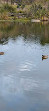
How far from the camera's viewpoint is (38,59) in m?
28.4

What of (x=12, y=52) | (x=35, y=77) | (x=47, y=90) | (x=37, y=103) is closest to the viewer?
(x=37, y=103)

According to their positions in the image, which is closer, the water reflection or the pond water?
the pond water

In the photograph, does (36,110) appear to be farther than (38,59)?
No

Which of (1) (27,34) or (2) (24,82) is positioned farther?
(1) (27,34)

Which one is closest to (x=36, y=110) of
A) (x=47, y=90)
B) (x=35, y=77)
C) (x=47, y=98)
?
(x=47, y=98)

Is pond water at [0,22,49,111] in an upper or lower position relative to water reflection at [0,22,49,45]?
upper

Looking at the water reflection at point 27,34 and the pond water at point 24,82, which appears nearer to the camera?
the pond water at point 24,82

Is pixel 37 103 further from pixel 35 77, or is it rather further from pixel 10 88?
pixel 35 77

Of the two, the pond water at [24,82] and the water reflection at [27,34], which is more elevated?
the pond water at [24,82]

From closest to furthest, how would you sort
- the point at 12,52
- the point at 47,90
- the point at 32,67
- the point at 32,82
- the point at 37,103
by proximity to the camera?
the point at 37,103, the point at 47,90, the point at 32,82, the point at 32,67, the point at 12,52

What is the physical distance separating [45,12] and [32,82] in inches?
3647

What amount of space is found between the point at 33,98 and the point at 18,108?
1.81m

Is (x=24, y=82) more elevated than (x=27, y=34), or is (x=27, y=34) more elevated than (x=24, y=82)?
(x=24, y=82)

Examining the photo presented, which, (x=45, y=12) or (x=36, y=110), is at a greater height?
(x=36, y=110)
